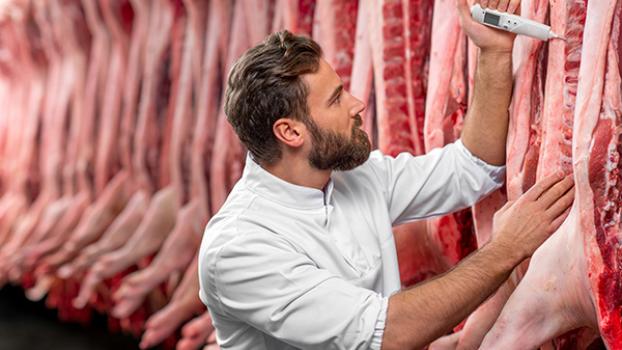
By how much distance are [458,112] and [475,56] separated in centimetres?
21

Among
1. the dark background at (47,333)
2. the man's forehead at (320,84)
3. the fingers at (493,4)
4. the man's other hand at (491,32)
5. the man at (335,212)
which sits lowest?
the dark background at (47,333)

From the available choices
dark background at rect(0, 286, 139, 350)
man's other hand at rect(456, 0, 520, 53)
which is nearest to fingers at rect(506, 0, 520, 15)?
man's other hand at rect(456, 0, 520, 53)

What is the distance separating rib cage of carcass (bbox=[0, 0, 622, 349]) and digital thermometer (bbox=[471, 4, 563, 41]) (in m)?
0.03

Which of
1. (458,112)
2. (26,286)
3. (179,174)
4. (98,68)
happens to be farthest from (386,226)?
(26,286)

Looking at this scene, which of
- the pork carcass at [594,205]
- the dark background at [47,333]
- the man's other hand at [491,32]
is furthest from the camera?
the dark background at [47,333]

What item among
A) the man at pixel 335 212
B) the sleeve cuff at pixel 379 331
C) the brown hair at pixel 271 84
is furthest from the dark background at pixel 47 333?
the sleeve cuff at pixel 379 331

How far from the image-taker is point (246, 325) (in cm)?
218

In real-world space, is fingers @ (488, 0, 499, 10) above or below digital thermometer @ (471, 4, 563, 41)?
above

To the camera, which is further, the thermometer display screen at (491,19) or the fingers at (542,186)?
the thermometer display screen at (491,19)

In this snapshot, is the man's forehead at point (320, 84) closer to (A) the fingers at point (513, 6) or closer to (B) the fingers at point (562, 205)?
(A) the fingers at point (513, 6)

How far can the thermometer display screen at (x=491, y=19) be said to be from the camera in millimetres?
2111

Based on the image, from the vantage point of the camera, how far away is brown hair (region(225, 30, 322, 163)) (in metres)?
2.08

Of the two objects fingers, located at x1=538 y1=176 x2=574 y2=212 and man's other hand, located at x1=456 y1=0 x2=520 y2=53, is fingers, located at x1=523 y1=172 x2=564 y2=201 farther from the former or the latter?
man's other hand, located at x1=456 y1=0 x2=520 y2=53

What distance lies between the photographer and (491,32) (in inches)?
84.7
